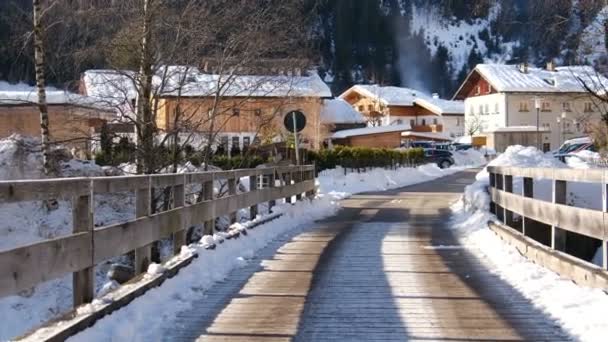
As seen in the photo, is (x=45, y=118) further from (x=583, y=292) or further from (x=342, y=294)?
(x=583, y=292)

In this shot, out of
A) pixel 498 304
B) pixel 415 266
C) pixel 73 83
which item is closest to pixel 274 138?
pixel 73 83

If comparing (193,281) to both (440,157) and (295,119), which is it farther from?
(440,157)

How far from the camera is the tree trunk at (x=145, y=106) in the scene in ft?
49.7

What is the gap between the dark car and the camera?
2474 inches

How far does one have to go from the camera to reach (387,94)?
363 feet

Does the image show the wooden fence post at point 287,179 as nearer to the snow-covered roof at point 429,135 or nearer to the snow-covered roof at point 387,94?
the snow-covered roof at point 387,94

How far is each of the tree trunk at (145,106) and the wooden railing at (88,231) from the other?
16.4 feet

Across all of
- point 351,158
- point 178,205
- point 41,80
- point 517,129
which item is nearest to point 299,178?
point 41,80

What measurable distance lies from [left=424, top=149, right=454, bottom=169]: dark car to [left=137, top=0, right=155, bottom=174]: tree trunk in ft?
157

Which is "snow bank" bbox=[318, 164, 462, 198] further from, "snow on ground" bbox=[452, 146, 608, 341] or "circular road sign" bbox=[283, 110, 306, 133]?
"snow on ground" bbox=[452, 146, 608, 341]

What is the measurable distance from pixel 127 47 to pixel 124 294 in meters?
9.53

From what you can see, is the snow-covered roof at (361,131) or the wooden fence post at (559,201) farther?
the snow-covered roof at (361,131)

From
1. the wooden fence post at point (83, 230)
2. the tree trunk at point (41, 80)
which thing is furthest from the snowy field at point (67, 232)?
the tree trunk at point (41, 80)

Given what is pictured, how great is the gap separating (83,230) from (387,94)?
347 ft
